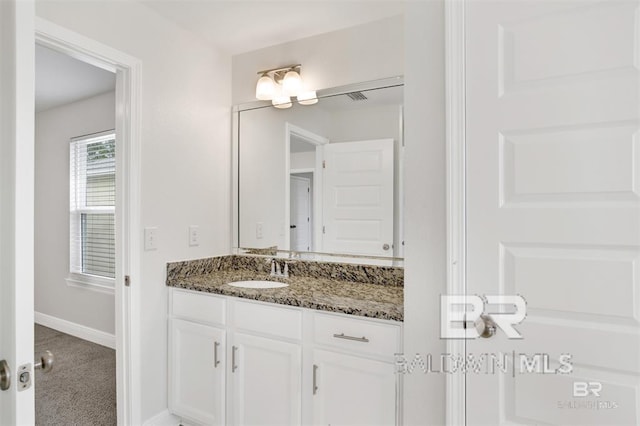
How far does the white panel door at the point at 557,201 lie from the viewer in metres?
1.07

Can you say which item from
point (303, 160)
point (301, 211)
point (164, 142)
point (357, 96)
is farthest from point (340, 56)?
point (164, 142)

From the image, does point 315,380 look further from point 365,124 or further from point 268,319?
point 365,124

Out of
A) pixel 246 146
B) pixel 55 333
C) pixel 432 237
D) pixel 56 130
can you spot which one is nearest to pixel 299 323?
pixel 432 237

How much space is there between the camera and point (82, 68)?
285cm

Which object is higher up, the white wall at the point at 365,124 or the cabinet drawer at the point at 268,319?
the white wall at the point at 365,124

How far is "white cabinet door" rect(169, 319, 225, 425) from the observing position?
195 cm

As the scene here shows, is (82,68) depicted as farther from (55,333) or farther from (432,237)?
(432,237)

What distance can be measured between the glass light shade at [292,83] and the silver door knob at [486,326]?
173 cm

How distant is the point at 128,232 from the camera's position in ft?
6.34

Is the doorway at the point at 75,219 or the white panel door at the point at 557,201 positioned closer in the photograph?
the white panel door at the point at 557,201

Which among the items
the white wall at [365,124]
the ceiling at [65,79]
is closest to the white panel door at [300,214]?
the white wall at [365,124]
